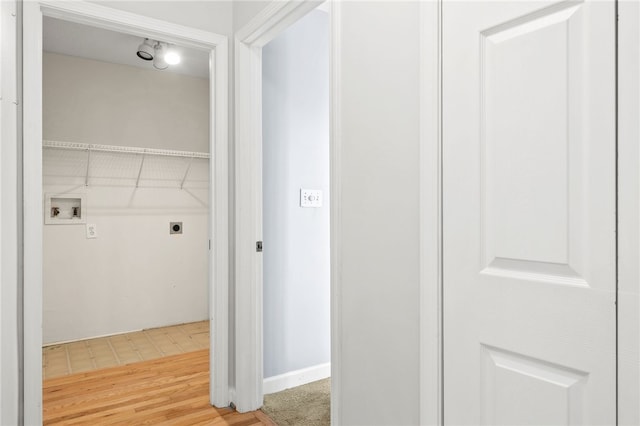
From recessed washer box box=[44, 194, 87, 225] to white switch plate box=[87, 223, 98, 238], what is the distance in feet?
0.20

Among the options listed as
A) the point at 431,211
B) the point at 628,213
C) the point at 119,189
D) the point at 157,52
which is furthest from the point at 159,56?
the point at 628,213

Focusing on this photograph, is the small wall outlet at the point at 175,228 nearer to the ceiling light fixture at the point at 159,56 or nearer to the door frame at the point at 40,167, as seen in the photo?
the ceiling light fixture at the point at 159,56

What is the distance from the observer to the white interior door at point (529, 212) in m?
0.88

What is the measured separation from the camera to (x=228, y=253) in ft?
7.53

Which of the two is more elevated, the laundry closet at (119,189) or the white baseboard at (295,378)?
the laundry closet at (119,189)

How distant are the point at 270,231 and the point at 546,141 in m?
1.74

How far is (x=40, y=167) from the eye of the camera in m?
1.79

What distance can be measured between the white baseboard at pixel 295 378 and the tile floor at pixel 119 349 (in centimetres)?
117

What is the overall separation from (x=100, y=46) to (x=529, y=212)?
362 cm

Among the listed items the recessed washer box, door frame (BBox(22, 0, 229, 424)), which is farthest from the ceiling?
the recessed washer box

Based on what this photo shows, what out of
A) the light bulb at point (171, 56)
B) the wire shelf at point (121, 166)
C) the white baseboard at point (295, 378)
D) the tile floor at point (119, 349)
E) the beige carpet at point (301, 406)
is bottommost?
the tile floor at point (119, 349)

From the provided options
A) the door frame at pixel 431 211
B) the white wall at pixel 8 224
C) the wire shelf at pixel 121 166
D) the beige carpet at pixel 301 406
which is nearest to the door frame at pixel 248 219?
the beige carpet at pixel 301 406

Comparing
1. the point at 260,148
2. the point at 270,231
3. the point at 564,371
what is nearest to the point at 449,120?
the point at 564,371

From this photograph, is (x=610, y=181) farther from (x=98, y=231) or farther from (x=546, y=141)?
(x=98, y=231)
